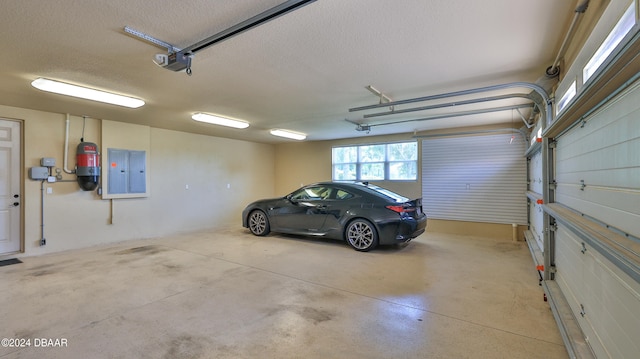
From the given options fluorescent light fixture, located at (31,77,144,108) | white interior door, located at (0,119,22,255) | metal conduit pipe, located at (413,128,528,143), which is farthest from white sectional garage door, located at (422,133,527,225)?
white interior door, located at (0,119,22,255)

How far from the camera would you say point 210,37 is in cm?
237

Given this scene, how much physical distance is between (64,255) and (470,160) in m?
8.11

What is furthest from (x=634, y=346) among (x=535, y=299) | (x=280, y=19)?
(x=280, y=19)

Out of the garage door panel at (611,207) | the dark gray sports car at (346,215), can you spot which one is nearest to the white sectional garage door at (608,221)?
the garage door panel at (611,207)

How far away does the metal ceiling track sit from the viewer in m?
1.90

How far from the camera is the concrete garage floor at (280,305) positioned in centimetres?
218

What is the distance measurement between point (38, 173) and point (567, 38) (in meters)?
7.41

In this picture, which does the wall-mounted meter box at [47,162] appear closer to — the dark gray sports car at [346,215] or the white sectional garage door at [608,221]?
the dark gray sports car at [346,215]

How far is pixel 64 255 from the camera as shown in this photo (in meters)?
4.90

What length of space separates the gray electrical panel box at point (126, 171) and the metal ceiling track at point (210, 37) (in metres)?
4.24

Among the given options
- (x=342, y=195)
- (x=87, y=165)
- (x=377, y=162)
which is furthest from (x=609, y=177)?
(x=87, y=165)

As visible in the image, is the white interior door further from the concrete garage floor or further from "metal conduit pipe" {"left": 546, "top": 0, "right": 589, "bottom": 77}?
"metal conduit pipe" {"left": 546, "top": 0, "right": 589, "bottom": 77}

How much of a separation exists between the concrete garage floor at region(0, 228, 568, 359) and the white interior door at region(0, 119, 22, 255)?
0.76 metres

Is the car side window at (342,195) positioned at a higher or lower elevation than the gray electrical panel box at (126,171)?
lower
